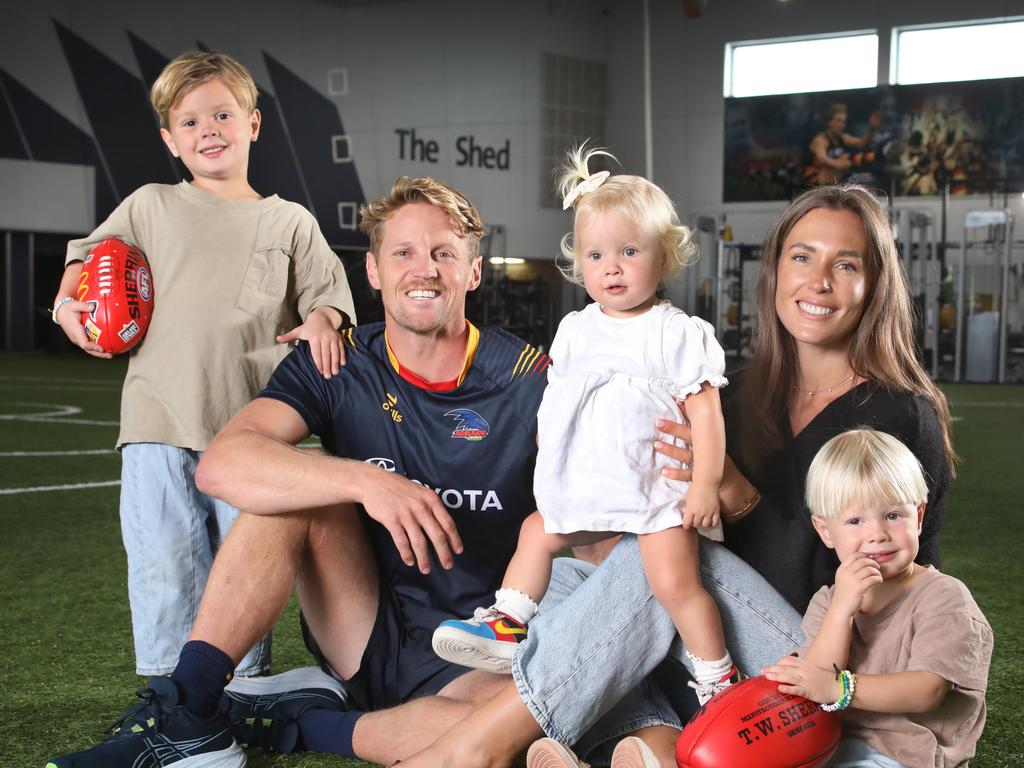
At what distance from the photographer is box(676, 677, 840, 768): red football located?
1.64 m

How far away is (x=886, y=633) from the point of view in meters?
1.73

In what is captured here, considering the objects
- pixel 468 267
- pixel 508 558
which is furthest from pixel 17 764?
pixel 468 267

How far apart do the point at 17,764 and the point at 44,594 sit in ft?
4.55

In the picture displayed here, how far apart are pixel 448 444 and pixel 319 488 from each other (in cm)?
36

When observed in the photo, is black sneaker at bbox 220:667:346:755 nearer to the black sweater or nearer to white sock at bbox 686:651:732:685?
white sock at bbox 686:651:732:685

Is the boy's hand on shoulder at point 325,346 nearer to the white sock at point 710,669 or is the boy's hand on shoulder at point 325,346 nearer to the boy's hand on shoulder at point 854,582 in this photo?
the white sock at point 710,669

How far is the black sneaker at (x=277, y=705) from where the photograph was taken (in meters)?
2.12

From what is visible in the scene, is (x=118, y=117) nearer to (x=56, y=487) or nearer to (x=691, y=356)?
(x=56, y=487)

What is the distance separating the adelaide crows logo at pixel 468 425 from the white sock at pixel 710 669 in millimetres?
643

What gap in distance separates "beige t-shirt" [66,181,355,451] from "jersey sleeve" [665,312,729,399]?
952mm

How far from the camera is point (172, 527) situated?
2543 mm

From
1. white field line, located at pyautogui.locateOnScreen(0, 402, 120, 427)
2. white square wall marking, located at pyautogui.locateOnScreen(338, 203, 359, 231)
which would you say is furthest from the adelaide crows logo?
white square wall marking, located at pyautogui.locateOnScreen(338, 203, 359, 231)

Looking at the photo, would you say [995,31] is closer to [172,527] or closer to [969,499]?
[969,499]

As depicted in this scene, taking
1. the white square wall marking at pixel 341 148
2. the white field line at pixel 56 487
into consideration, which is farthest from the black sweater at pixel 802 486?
the white square wall marking at pixel 341 148
